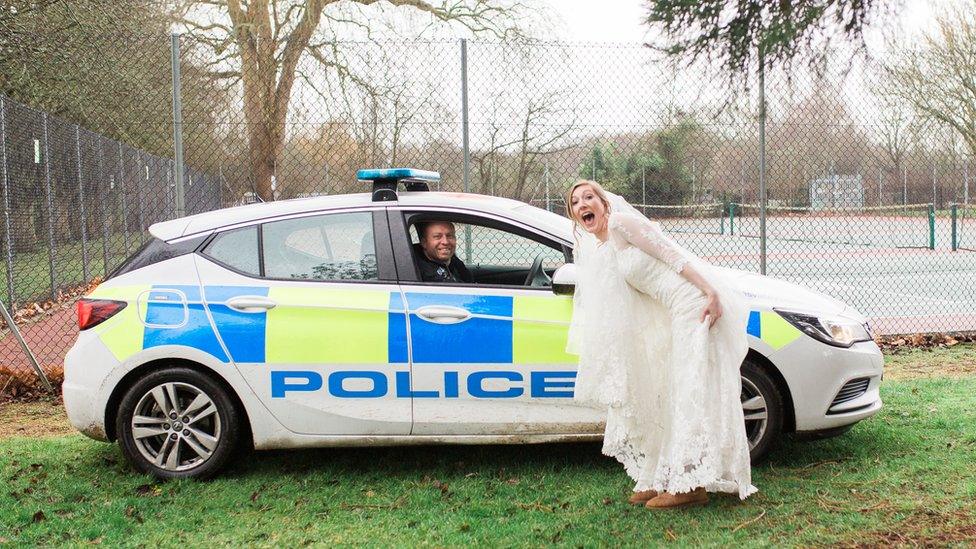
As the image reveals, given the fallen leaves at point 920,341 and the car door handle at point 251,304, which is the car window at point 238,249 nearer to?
the car door handle at point 251,304

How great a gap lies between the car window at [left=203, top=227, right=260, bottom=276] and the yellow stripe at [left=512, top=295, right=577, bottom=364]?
1359mm

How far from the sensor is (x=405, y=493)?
4.59 m

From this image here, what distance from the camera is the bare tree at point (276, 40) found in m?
7.91

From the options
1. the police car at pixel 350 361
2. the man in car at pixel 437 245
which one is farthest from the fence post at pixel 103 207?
the man in car at pixel 437 245

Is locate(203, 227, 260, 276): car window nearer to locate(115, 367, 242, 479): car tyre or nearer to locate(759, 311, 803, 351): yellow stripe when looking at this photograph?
locate(115, 367, 242, 479): car tyre

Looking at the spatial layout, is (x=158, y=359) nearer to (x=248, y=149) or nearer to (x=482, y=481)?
(x=482, y=481)

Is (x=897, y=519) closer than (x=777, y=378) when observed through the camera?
Yes

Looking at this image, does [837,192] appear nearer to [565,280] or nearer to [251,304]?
[565,280]

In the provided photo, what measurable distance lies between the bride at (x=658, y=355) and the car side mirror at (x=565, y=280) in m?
0.26

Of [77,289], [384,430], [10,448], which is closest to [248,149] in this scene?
[10,448]

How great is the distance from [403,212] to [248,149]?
11.2 ft

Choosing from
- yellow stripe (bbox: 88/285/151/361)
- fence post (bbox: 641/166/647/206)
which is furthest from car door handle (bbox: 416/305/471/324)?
fence post (bbox: 641/166/647/206)

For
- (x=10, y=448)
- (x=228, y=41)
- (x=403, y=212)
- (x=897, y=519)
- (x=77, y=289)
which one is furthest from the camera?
(x=77, y=289)

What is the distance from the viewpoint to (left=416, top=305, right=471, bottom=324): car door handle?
4.62m
